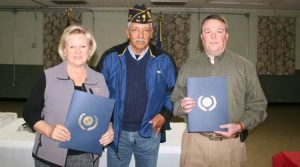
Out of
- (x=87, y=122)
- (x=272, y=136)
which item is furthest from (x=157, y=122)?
(x=272, y=136)

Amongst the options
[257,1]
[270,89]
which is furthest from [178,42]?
[270,89]

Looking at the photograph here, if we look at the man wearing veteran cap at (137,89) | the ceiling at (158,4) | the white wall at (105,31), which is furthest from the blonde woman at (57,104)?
the white wall at (105,31)

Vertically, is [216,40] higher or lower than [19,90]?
higher

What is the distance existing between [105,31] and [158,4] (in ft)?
5.74

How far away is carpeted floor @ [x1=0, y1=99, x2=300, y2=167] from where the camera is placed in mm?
4176

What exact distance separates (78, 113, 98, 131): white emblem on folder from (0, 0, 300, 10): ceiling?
5855 mm

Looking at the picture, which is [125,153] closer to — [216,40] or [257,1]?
[216,40]

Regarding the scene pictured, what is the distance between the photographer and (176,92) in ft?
6.09

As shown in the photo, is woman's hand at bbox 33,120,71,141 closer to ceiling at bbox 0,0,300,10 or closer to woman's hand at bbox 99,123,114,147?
woman's hand at bbox 99,123,114,147

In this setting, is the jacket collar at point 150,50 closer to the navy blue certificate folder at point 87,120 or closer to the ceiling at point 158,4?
the navy blue certificate folder at point 87,120

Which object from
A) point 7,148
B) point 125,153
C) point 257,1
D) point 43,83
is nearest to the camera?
point 43,83

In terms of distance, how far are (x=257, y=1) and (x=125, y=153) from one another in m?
5.96

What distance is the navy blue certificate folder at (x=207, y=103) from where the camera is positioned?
62.4 inches

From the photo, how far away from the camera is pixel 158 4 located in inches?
299
